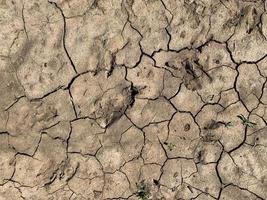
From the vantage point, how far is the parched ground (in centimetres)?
396

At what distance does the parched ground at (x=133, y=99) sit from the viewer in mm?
3959

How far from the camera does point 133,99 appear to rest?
419cm

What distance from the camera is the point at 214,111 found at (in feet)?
14.2

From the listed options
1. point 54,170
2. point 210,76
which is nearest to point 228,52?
point 210,76

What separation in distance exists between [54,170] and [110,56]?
100cm

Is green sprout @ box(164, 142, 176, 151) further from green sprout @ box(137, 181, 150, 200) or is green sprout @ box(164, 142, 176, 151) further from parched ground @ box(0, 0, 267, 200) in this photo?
green sprout @ box(137, 181, 150, 200)

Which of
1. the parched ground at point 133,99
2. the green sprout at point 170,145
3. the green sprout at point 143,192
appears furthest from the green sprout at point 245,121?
the green sprout at point 143,192

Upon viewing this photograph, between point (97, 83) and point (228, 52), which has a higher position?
point (228, 52)

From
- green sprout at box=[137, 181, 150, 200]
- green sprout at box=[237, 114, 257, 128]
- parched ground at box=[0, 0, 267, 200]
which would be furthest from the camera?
green sprout at box=[237, 114, 257, 128]

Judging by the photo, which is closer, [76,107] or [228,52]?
[76,107]

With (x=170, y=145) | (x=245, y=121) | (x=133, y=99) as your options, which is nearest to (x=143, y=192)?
(x=170, y=145)

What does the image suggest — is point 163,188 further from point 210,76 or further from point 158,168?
point 210,76

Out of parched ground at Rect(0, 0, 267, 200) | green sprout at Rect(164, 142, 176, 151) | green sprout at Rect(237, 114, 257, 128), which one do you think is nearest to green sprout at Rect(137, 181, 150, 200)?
parched ground at Rect(0, 0, 267, 200)

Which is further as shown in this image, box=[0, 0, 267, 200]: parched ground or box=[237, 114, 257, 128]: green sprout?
box=[237, 114, 257, 128]: green sprout
